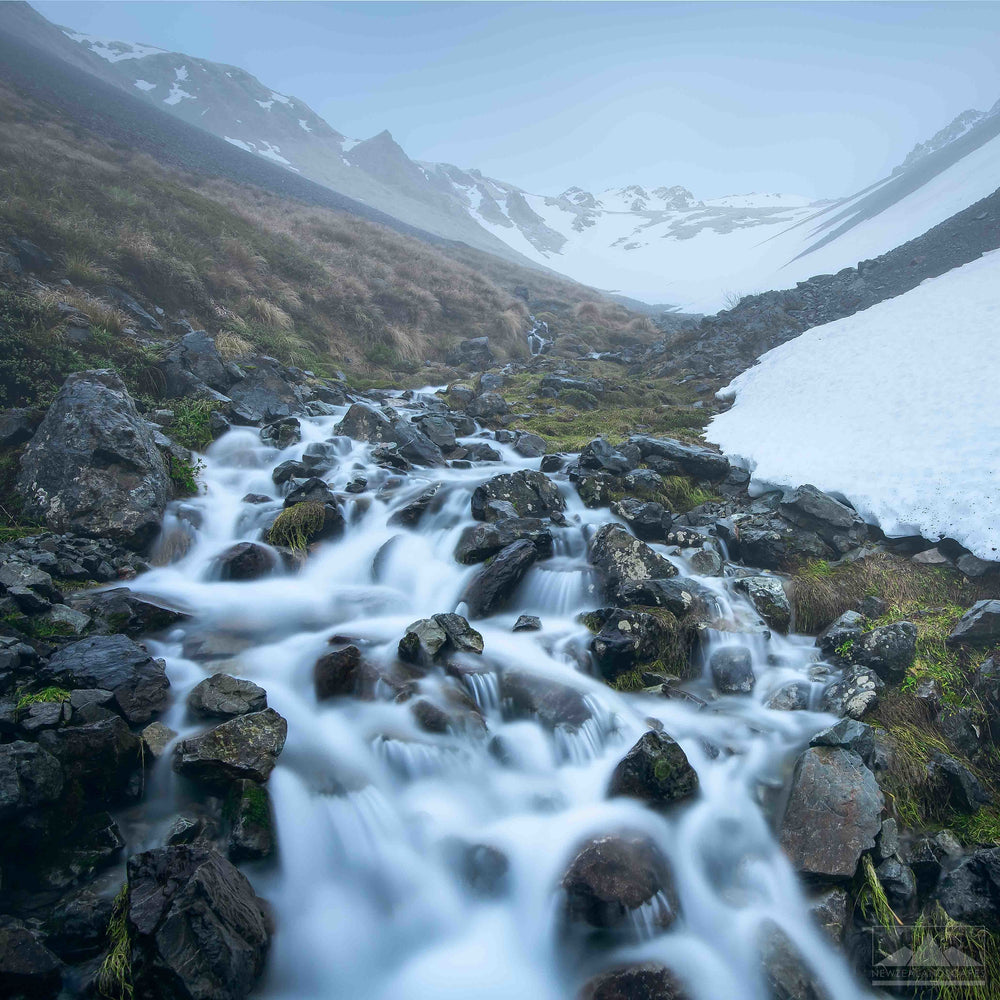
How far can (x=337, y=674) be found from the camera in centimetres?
559

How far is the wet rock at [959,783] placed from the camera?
4023 mm

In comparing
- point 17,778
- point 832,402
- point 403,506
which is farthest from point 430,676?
point 832,402

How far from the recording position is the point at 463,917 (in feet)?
13.3

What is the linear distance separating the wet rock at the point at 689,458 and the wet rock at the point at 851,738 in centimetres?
587

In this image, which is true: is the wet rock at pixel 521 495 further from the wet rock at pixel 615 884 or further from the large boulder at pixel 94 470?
the wet rock at pixel 615 884

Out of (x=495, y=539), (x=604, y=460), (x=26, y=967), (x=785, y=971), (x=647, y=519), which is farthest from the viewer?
(x=604, y=460)

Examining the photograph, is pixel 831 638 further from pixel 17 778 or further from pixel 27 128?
pixel 27 128

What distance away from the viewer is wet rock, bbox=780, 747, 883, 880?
12.4 ft

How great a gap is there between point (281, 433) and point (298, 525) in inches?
127

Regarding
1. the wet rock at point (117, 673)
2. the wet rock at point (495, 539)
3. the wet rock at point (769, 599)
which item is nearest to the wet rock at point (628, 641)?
the wet rock at point (769, 599)

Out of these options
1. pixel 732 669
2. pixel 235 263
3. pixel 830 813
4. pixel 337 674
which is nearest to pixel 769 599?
pixel 732 669

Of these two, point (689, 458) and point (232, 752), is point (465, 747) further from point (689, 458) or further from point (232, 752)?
point (689, 458)

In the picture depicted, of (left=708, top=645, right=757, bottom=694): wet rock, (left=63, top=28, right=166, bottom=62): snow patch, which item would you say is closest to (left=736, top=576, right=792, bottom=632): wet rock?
(left=708, top=645, right=757, bottom=694): wet rock

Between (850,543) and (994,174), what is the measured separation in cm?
3661
